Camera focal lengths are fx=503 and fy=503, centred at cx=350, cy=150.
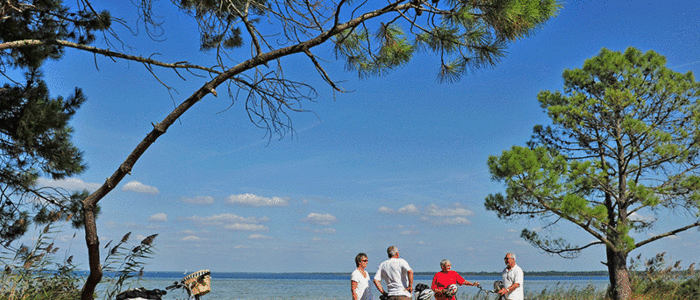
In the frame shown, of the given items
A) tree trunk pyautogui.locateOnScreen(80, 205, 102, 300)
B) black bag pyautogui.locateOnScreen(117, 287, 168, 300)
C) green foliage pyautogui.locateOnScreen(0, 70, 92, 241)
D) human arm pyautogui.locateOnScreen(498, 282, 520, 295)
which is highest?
green foliage pyautogui.locateOnScreen(0, 70, 92, 241)

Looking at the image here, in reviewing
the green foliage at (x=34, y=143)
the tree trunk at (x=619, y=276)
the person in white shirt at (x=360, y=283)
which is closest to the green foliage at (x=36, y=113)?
the green foliage at (x=34, y=143)

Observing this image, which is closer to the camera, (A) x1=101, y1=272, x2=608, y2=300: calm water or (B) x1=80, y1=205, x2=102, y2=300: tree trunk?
(B) x1=80, y1=205, x2=102, y2=300: tree trunk

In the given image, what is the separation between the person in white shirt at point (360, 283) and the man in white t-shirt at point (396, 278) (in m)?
0.24

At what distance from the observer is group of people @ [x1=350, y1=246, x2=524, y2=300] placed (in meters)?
6.08

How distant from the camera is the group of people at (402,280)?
608 centimetres

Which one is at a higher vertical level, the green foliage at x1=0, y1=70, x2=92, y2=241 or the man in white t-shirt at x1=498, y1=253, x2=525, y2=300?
the green foliage at x1=0, y1=70, x2=92, y2=241

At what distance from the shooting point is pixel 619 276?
538 inches

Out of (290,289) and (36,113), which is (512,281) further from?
(290,289)

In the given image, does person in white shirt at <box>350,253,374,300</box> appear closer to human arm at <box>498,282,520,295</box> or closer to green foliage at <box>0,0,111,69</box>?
human arm at <box>498,282,520,295</box>

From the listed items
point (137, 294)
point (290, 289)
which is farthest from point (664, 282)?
point (290, 289)

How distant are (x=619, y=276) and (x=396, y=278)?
33.2 feet

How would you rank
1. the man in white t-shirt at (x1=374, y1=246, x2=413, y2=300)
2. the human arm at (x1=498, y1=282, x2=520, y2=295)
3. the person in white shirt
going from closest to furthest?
the person in white shirt
the man in white t-shirt at (x1=374, y1=246, x2=413, y2=300)
the human arm at (x1=498, y1=282, x2=520, y2=295)

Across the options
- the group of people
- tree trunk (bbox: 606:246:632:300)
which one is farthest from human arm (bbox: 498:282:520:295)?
tree trunk (bbox: 606:246:632:300)

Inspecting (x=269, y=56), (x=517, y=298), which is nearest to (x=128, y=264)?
(x=269, y=56)
